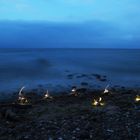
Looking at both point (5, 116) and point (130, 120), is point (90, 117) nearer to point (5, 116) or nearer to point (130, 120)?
point (130, 120)

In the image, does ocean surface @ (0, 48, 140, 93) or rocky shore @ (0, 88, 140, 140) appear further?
ocean surface @ (0, 48, 140, 93)

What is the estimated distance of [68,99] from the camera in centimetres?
2078

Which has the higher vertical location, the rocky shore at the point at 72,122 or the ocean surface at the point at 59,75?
the rocky shore at the point at 72,122

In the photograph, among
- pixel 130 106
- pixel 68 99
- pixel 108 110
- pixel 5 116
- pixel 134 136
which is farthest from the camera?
pixel 68 99

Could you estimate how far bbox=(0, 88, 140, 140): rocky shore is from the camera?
1214 centimetres

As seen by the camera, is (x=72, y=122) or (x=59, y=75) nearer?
(x=72, y=122)

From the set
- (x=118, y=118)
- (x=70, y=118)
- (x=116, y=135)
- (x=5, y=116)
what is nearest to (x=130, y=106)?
(x=118, y=118)

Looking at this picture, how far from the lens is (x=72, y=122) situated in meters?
13.5

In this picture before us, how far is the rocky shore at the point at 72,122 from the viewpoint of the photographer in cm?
1214

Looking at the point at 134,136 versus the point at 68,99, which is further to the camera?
the point at 68,99

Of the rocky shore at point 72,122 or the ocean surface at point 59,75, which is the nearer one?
the rocky shore at point 72,122

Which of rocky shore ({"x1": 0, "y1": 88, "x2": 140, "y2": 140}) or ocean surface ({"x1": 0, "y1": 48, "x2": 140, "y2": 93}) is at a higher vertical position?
rocky shore ({"x1": 0, "y1": 88, "x2": 140, "y2": 140})

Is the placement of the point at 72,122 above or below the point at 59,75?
above

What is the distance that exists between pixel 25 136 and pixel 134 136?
3.83m
